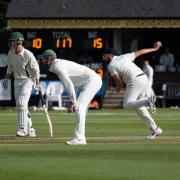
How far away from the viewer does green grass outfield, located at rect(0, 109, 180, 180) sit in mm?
12703

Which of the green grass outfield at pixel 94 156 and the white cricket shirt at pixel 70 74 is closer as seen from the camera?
the green grass outfield at pixel 94 156

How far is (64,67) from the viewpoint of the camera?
17.1 meters

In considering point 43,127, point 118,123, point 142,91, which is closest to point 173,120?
point 118,123

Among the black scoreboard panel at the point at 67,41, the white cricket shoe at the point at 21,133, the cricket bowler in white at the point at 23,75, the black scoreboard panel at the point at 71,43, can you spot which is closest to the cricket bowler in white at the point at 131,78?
the cricket bowler in white at the point at 23,75

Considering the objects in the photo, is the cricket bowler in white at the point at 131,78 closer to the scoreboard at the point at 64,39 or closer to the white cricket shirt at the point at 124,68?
the white cricket shirt at the point at 124,68

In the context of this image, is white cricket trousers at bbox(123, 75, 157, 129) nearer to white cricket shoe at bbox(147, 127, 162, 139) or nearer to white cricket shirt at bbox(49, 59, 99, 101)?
white cricket shoe at bbox(147, 127, 162, 139)

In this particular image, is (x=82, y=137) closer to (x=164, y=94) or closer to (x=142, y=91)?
(x=142, y=91)

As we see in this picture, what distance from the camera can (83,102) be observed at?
56.5ft

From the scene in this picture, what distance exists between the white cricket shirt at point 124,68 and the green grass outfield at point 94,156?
125cm

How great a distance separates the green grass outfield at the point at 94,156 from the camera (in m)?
12.7

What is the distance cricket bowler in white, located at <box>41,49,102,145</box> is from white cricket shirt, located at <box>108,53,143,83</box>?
3.60ft

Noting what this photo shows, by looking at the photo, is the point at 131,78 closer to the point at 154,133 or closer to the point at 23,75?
the point at 154,133

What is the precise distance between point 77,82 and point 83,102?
0.59 metres

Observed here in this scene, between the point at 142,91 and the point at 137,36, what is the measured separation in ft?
71.6
